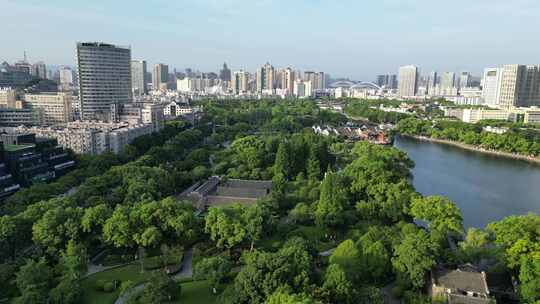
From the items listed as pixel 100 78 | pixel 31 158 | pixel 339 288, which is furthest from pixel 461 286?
pixel 100 78

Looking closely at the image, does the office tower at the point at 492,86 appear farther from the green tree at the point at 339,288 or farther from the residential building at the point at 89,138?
the green tree at the point at 339,288

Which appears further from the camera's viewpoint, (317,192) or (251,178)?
(251,178)

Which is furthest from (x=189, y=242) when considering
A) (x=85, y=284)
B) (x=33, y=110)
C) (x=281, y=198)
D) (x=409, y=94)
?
(x=409, y=94)

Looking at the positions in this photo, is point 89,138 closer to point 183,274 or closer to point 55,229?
point 55,229

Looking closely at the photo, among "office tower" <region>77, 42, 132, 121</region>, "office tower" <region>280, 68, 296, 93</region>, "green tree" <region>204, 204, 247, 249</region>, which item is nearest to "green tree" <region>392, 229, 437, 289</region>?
"green tree" <region>204, 204, 247, 249</region>

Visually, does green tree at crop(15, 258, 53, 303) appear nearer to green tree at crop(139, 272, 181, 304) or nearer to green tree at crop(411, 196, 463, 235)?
green tree at crop(139, 272, 181, 304)

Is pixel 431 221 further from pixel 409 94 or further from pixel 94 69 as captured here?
pixel 409 94
